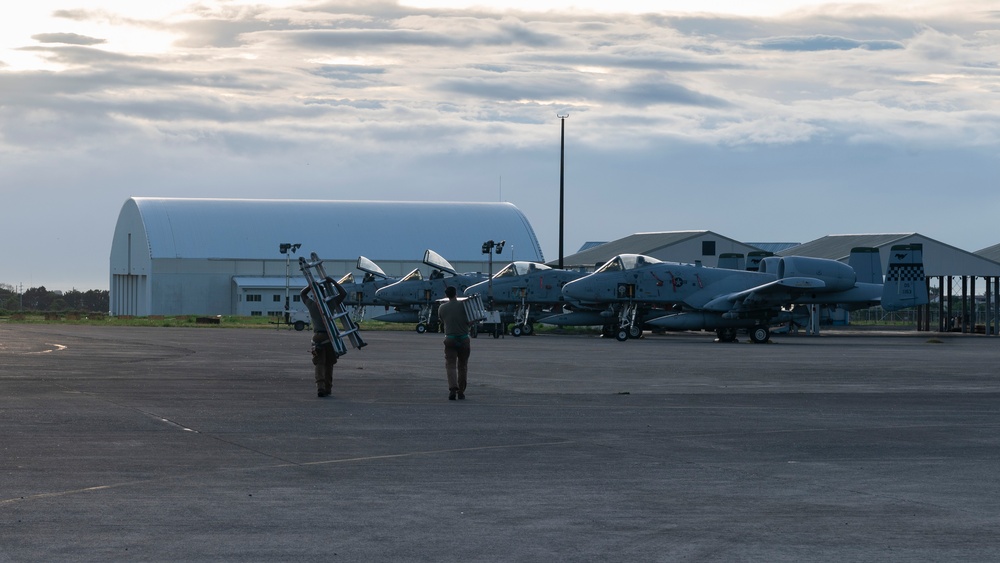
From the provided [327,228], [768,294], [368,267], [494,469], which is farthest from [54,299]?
[494,469]

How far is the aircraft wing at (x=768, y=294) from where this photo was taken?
4391cm

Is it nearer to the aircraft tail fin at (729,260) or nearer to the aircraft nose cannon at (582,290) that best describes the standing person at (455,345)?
the aircraft nose cannon at (582,290)

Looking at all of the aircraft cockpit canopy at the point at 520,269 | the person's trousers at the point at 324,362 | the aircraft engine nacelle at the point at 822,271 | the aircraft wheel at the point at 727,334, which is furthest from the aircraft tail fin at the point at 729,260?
the person's trousers at the point at 324,362

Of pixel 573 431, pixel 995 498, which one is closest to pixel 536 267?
pixel 573 431

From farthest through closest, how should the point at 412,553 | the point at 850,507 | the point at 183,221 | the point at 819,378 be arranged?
the point at 183,221, the point at 819,378, the point at 850,507, the point at 412,553

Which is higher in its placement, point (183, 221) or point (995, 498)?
point (183, 221)

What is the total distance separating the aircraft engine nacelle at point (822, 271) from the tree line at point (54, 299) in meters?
99.2

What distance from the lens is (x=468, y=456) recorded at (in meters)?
11.6

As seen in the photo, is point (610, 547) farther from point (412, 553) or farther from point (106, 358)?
point (106, 358)

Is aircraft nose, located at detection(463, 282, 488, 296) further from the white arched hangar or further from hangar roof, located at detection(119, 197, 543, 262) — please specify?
hangar roof, located at detection(119, 197, 543, 262)

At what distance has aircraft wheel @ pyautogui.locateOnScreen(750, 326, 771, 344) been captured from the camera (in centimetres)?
4528

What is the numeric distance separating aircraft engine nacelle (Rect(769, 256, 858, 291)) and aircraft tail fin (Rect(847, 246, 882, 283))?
15.2ft

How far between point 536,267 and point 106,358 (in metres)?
26.3

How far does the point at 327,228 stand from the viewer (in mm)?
91000
